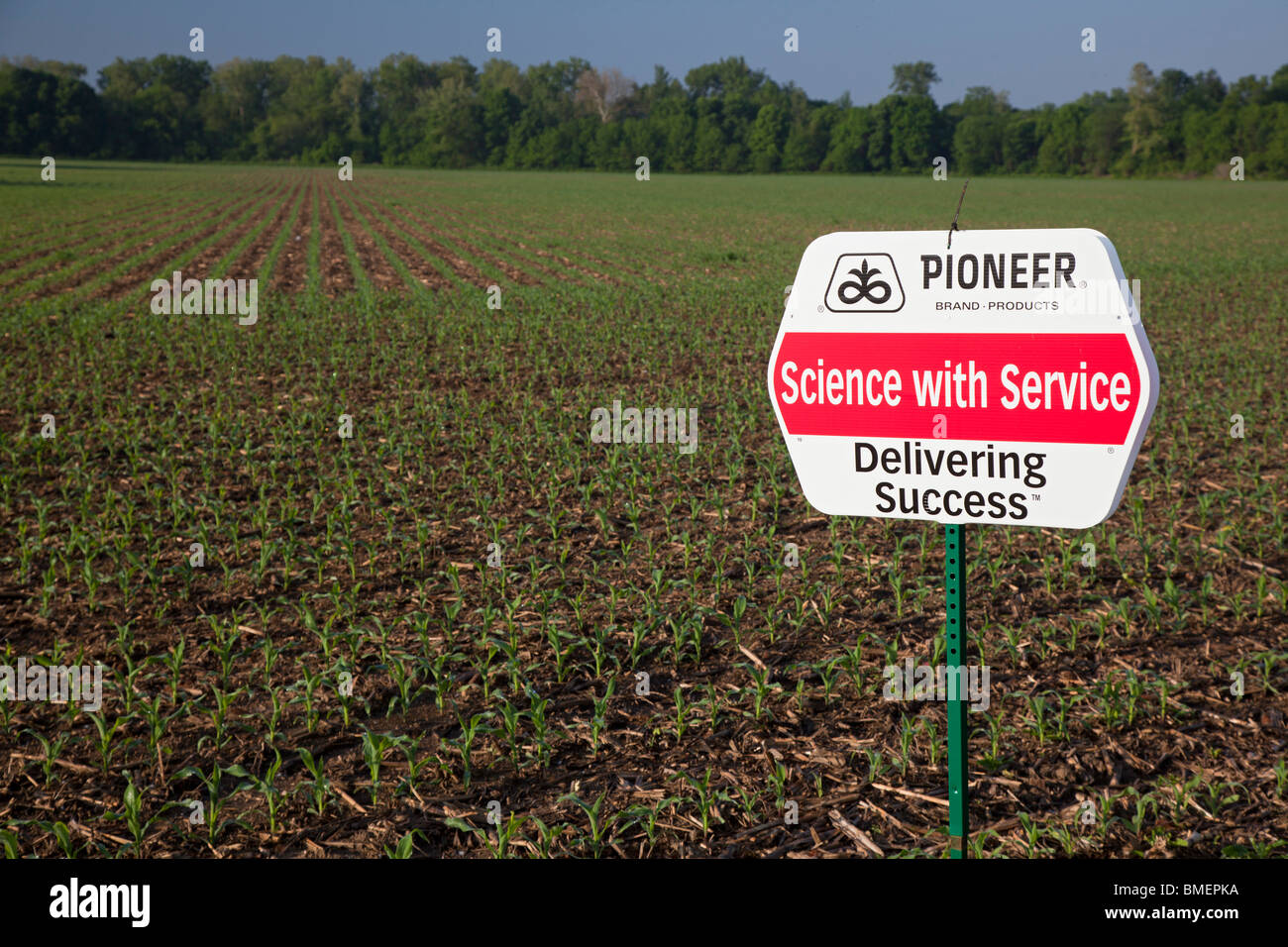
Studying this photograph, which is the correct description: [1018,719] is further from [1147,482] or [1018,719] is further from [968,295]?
[1147,482]

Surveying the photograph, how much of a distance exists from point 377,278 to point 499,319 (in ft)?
23.6

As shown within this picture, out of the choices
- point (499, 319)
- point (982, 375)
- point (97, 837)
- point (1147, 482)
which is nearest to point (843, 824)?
point (982, 375)

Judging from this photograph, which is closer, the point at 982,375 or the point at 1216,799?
the point at 982,375

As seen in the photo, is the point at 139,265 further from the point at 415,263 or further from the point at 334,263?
the point at 415,263

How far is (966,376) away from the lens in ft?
8.15

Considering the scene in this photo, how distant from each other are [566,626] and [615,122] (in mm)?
129673

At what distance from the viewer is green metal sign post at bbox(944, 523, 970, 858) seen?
260 cm

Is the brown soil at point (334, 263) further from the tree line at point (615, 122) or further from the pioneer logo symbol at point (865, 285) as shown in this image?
the tree line at point (615, 122)

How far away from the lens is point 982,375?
2.47 meters

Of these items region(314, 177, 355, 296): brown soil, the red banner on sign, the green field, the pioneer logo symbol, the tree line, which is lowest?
the green field

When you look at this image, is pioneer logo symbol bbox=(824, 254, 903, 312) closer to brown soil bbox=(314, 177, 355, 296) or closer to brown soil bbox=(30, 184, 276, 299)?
brown soil bbox=(314, 177, 355, 296)

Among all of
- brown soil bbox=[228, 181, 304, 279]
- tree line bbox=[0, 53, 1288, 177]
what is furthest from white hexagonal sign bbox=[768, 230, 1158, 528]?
tree line bbox=[0, 53, 1288, 177]

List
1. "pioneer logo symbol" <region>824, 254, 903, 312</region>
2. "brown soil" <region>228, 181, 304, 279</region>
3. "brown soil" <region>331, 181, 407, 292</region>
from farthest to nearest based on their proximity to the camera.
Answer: "brown soil" <region>228, 181, 304, 279</region>
"brown soil" <region>331, 181, 407, 292</region>
"pioneer logo symbol" <region>824, 254, 903, 312</region>

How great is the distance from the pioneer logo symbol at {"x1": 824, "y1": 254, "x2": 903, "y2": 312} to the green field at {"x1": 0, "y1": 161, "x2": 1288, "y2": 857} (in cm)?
215
